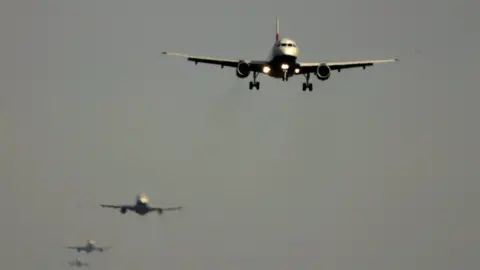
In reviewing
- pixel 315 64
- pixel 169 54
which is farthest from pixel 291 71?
pixel 169 54

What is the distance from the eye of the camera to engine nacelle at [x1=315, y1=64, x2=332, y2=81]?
142 m

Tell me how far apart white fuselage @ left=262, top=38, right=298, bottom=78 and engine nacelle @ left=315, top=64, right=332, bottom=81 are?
2.74m

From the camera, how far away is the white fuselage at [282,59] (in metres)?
139

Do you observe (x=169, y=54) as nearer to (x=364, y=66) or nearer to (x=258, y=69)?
(x=258, y=69)

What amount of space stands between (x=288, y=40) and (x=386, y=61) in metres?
12.2

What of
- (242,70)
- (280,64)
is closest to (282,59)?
(280,64)

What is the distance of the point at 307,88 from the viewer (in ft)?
481

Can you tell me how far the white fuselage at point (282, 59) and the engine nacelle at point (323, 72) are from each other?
274cm

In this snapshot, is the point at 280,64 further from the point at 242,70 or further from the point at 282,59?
the point at 242,70

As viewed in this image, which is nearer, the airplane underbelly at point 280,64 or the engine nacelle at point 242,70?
the airplane underbelly at point 280,64

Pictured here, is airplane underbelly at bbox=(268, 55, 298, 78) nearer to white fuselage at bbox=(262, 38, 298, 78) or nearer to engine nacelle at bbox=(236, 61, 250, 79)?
white fuselage at bbox=(262, 38, 298, 78)

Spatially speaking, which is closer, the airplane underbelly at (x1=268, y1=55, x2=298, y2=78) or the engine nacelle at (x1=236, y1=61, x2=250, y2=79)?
the airplane underbelly at (x1=268, y1=55, x2=298, y2=78)

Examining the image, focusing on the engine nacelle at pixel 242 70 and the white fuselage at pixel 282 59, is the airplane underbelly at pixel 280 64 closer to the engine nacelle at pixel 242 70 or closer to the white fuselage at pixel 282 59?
the white fuselage at pixel 282 59

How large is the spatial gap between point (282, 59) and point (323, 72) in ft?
20.1
